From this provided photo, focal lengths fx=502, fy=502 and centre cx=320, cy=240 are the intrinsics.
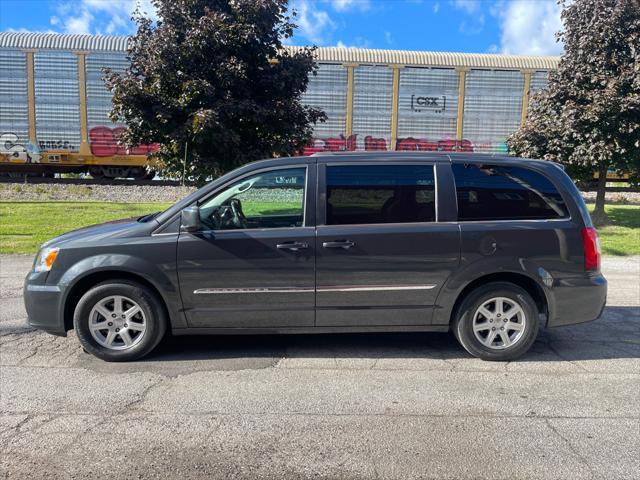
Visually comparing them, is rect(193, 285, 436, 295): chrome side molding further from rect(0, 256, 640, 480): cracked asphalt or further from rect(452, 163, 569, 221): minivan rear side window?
rect(452, 163, 569, 221): minivan rear side window

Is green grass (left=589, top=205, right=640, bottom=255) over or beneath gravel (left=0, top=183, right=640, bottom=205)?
beneath

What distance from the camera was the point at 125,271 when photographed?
420cm

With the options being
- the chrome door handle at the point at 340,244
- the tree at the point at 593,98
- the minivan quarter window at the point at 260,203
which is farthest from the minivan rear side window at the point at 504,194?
the tree at the point at 593,98

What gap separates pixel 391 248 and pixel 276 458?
6.53 feet

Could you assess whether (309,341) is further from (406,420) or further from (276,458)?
(276,458)

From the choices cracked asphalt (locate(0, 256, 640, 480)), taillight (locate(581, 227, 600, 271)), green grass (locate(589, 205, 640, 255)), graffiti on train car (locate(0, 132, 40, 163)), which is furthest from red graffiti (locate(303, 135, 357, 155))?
taillight (locate(581, 227, 600, 271))

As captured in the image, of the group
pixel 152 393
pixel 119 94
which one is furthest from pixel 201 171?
pixel 152 393

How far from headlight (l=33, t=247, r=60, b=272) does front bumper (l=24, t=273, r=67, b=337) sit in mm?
80

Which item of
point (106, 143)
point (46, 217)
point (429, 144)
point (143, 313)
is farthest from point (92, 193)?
point (143, 313)

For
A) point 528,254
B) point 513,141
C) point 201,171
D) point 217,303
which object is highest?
point 513,141

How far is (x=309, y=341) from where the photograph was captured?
4945mm

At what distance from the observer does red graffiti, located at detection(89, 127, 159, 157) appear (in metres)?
17.9

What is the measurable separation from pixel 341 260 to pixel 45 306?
2.54 meters

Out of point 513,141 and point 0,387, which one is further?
point 513,141
